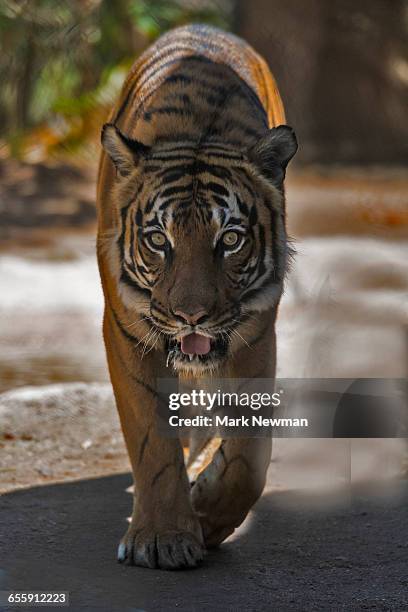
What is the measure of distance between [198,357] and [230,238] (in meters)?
0.36

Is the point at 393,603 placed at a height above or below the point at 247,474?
below

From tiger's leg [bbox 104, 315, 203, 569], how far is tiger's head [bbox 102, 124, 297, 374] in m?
0.17

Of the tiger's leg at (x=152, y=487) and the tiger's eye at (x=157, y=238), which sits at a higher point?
the tiger's eye at (x=157, y=238)

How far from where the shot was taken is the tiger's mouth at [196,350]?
3.22m

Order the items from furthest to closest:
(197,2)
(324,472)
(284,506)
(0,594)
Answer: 1. (197,2)
2. (324,472)
3. (284,506)
4. (0,594)

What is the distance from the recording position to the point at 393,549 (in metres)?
3.56

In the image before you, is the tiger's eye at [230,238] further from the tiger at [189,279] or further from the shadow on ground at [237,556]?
the shadow on ground at [237,556]

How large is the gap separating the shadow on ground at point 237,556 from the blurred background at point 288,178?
4.71 ft

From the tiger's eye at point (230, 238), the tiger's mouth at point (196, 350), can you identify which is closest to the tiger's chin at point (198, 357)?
the tiger's mouth at point (196, 350)

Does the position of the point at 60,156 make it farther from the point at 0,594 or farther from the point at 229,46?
the point at 0,594

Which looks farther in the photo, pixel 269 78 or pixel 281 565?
pixel 269 78

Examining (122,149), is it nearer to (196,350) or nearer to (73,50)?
(196,350)

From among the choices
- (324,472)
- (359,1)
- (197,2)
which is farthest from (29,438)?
(197,2)

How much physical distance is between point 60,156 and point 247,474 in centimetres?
1050
